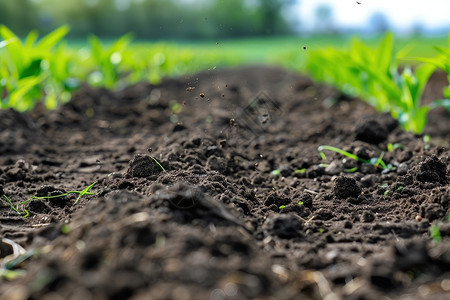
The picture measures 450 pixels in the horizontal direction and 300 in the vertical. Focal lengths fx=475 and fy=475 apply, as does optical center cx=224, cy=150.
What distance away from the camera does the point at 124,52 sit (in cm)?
643

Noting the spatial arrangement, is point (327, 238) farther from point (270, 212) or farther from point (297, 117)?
point (297, 117)

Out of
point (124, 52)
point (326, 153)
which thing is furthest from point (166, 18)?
point (326, 153)

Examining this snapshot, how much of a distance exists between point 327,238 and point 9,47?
347 centimetres

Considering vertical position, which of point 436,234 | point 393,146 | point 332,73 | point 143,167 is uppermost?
point 143,167

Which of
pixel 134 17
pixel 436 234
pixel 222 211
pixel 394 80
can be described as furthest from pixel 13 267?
pixel 134 17

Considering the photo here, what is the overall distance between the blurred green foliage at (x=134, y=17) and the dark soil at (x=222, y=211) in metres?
26.9

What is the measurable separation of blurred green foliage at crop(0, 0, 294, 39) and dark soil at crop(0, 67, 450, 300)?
26.9m

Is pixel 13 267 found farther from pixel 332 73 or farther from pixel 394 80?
pixel 332 73

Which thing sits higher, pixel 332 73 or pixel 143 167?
pixel 143 167

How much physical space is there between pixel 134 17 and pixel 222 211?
43634 mm

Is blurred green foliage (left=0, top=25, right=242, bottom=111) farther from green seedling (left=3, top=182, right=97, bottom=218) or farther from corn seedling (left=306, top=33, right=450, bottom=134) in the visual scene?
corn seedling (left=306, top=33, right=450, bottom=134)

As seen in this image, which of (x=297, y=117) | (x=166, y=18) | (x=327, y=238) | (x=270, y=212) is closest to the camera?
(x=327, y=238)

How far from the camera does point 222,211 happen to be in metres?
1.67

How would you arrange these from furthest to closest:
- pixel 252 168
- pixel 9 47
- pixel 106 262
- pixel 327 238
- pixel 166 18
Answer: pixel 166 18
pixel 9 47
pixel 252 168
pixel 327 238
pixel 106 262
